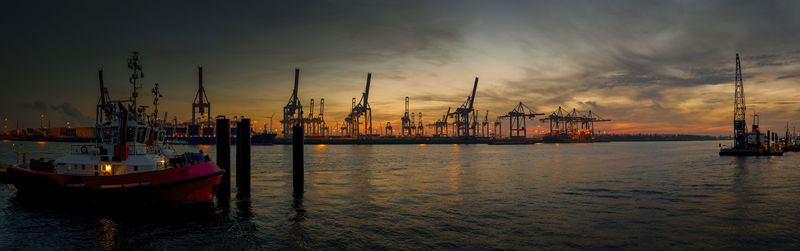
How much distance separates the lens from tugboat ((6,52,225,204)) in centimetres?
1839

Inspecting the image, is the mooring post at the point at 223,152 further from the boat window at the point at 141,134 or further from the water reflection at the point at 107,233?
the water reflection at the point at 107,233

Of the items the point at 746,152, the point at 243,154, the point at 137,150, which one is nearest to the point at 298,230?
the point at 243,154

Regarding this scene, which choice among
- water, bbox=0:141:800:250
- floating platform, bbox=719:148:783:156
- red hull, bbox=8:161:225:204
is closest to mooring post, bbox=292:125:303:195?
water, bbox=0:141:800:250

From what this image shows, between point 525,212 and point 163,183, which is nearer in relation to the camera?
point 163,183

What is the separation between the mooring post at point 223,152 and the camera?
845 inches

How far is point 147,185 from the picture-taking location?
18219 millimetres

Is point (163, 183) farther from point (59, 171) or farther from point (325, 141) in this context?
point (325, 141)

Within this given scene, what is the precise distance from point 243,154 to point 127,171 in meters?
5.34

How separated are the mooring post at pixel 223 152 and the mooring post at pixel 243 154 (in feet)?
1.98

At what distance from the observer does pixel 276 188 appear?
94.6ft

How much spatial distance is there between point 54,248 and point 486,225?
16390 mm

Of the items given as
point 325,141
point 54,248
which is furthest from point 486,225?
point 325,141

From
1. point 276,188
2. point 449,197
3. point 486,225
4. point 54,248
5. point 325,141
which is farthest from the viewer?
point 325,141

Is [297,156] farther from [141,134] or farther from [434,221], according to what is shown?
[434,221]
